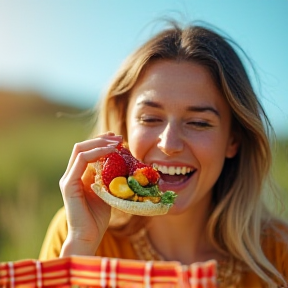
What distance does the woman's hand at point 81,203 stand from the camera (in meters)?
1.61

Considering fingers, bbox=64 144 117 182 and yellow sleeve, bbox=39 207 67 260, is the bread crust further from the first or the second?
yellow sleeve, bbox=39 207 67 260

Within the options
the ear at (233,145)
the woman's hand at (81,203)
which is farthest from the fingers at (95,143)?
the ear at (233,145)

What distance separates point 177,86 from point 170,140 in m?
0.19

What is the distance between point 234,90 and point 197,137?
0.76ft

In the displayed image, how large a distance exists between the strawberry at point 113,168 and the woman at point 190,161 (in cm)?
4

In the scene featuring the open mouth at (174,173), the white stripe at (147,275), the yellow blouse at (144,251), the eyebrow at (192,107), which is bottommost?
the white stripe at (147,275)

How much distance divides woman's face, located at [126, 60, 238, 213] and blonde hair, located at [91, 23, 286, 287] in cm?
4

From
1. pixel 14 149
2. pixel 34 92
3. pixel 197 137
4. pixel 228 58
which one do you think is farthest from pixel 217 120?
pixel 34 92

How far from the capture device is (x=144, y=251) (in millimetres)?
2113

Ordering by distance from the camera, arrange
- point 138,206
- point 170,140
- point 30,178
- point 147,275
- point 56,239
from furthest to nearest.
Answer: point 30,178
point 56,239
point 170,140
point 138,206
point 147,275

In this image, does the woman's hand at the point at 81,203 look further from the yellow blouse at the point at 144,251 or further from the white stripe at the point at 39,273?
the white stripe at the point at 39,273

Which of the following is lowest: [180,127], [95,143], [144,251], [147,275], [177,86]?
[147,275]

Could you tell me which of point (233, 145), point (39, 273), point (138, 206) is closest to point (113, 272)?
point (39, 273)

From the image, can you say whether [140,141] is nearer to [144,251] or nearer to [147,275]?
[144,251]
